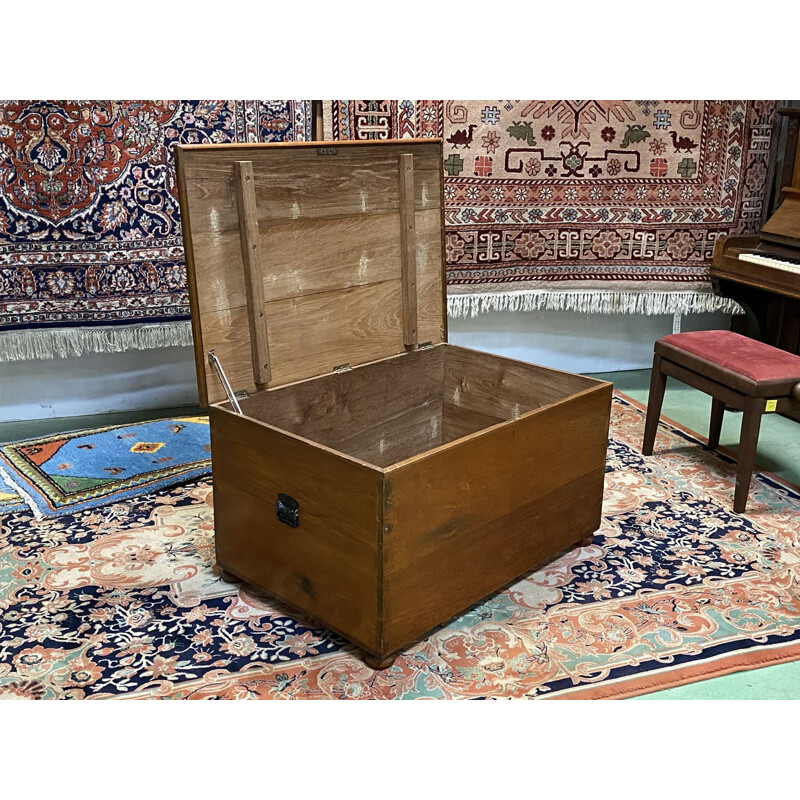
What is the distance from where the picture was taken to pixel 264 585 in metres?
2.31

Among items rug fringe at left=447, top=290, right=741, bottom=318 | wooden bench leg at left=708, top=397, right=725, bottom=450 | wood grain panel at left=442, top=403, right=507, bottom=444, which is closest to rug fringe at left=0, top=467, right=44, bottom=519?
wood grain panel at left=442, top=403, right=507, bottom=444

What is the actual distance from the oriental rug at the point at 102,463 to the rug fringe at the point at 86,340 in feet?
1.01

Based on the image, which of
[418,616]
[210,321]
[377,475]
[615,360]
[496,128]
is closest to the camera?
[377,475]

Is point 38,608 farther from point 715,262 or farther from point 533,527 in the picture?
point 715,262

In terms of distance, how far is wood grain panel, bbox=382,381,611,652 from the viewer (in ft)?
6.54

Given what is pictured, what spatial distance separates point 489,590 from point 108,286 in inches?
76.6

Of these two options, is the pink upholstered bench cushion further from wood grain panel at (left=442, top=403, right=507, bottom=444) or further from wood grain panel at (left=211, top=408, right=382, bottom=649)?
wood grain panel at (left=211, top=408, right=382, bottom=649)

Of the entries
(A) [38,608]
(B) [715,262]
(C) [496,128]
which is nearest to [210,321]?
(A) [38,608]

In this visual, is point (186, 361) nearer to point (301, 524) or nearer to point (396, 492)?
point (301, 524)

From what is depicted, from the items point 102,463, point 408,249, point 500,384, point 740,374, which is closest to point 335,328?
point 408,249

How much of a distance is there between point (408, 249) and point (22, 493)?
1.48 metres

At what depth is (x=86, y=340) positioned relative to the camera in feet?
11.3

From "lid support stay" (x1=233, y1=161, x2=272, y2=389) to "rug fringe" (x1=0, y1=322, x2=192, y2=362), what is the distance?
4.15 ft

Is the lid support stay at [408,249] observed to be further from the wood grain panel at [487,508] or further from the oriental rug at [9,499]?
the oriental rug at [9,499]
